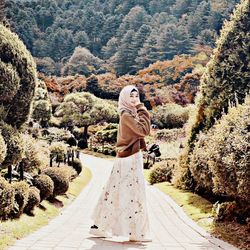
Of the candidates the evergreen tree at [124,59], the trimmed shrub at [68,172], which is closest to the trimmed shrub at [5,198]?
the trimmed shrub at [68,172]

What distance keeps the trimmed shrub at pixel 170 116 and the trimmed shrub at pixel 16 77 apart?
118 ft

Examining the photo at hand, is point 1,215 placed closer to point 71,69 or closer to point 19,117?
point 19,117

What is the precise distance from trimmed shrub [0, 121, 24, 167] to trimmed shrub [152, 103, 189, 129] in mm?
36476

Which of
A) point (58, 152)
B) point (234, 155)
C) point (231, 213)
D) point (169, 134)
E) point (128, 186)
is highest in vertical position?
point (169, 134)

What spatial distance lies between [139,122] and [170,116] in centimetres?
3987

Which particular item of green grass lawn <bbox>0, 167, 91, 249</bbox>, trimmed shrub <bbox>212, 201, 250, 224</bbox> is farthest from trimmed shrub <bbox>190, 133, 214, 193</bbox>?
green grass lawn <bbox>0, 167, 91, 249</bbox>

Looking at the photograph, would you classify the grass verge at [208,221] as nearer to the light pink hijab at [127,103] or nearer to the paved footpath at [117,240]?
the paved footpath at [117,240]

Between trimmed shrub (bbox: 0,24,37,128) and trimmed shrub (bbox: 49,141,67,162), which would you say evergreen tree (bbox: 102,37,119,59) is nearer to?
trimmed shrub (bbox: 49,141,67,162)

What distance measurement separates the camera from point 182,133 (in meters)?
39.3

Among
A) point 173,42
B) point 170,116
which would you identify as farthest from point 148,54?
point 170,116

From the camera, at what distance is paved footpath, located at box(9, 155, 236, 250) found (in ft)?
17.6

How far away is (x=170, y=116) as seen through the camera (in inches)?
1786

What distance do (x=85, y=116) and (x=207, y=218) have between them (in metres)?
33.4

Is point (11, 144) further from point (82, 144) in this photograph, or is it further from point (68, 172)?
point (82, 144)
